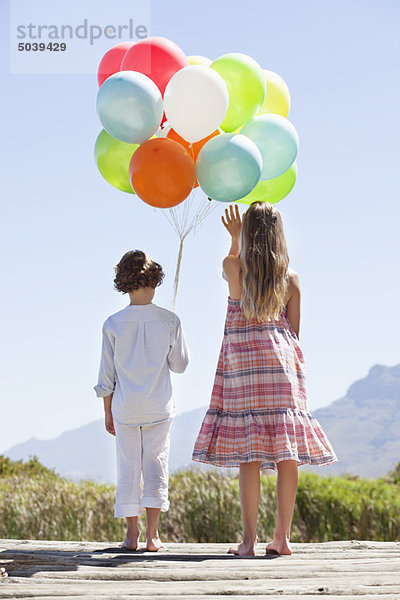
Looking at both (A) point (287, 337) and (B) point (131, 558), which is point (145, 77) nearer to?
(A) point (287, 337)

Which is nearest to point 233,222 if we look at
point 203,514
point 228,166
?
point 228,166

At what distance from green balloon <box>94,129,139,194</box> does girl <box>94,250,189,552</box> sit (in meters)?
0.61

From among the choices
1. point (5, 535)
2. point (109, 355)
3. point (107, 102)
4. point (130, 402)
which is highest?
point (107, 102)

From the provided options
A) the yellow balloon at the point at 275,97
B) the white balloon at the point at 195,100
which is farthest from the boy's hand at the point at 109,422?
the yellow balloon at the point at 275,97

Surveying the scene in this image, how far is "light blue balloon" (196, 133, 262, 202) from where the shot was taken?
144 inches

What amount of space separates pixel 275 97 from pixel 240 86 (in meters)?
0.44

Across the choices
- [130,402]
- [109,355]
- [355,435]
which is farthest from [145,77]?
[355,435]

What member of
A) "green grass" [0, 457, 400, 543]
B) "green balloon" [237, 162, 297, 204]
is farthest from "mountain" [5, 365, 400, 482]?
"green balloon" [237, 162, 297, 204]

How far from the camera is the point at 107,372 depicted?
3.82m

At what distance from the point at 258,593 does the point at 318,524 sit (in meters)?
5.15

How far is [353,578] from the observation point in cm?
317

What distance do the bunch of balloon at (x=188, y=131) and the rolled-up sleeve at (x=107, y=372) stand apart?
1.77 feet

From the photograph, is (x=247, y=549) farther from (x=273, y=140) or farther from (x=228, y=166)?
(x=273, y=140)

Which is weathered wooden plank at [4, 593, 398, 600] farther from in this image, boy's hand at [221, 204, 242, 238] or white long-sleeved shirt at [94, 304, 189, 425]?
boy's hand at [221, 204, 242, 238]
